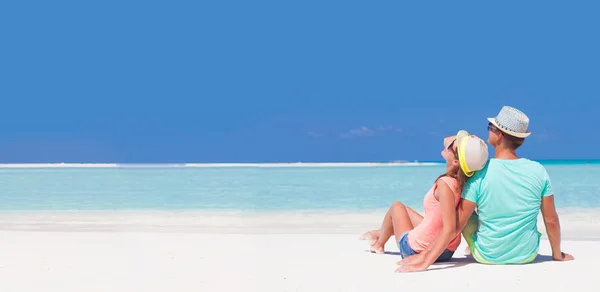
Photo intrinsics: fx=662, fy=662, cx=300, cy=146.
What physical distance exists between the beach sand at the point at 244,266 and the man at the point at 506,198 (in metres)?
0.16

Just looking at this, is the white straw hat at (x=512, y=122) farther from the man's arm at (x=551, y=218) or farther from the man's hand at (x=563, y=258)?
the man's hand at (x=563, y=258)

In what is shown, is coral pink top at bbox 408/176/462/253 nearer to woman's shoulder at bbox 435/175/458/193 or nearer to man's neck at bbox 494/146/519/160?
woman's shoulder at bbox 435/175/458/193

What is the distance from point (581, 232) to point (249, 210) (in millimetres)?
4432

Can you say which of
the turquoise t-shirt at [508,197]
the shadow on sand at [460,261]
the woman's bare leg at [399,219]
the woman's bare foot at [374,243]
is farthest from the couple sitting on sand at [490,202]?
the woman's bare foot at [374,243]

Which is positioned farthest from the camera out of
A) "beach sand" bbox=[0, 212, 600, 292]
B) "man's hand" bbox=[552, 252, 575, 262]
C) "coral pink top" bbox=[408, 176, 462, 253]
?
"man's hand" bbox=[552, 252, 575, 262]

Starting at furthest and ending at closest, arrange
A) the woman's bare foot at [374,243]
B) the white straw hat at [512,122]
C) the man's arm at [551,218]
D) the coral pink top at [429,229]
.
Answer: the woman's bare foot at [374,243] < the coral pink top at [429,229] < the man's arm at [551,218] < the white straw hat at [512,122]

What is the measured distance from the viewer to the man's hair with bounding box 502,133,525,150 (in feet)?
12.8

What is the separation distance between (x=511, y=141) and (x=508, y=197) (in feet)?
1.10

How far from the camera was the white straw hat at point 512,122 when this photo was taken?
3.82m

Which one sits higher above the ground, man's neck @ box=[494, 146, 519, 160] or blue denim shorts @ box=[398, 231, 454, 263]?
man's neck @ box=[494, 146, 519, 160]

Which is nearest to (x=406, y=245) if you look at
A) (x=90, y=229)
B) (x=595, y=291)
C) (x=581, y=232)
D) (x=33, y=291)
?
(x=595, y=291)

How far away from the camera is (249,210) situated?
30.8ft

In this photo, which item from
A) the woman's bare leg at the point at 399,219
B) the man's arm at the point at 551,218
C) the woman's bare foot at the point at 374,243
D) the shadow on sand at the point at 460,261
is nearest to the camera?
the man's arm at the point at 551,218

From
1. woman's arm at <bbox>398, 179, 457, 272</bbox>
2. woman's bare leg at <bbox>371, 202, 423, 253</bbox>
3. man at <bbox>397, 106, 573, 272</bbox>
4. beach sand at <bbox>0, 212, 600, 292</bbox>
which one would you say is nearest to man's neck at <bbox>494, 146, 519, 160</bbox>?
man at <bbox>397, 106, 573, 272</bbox>
